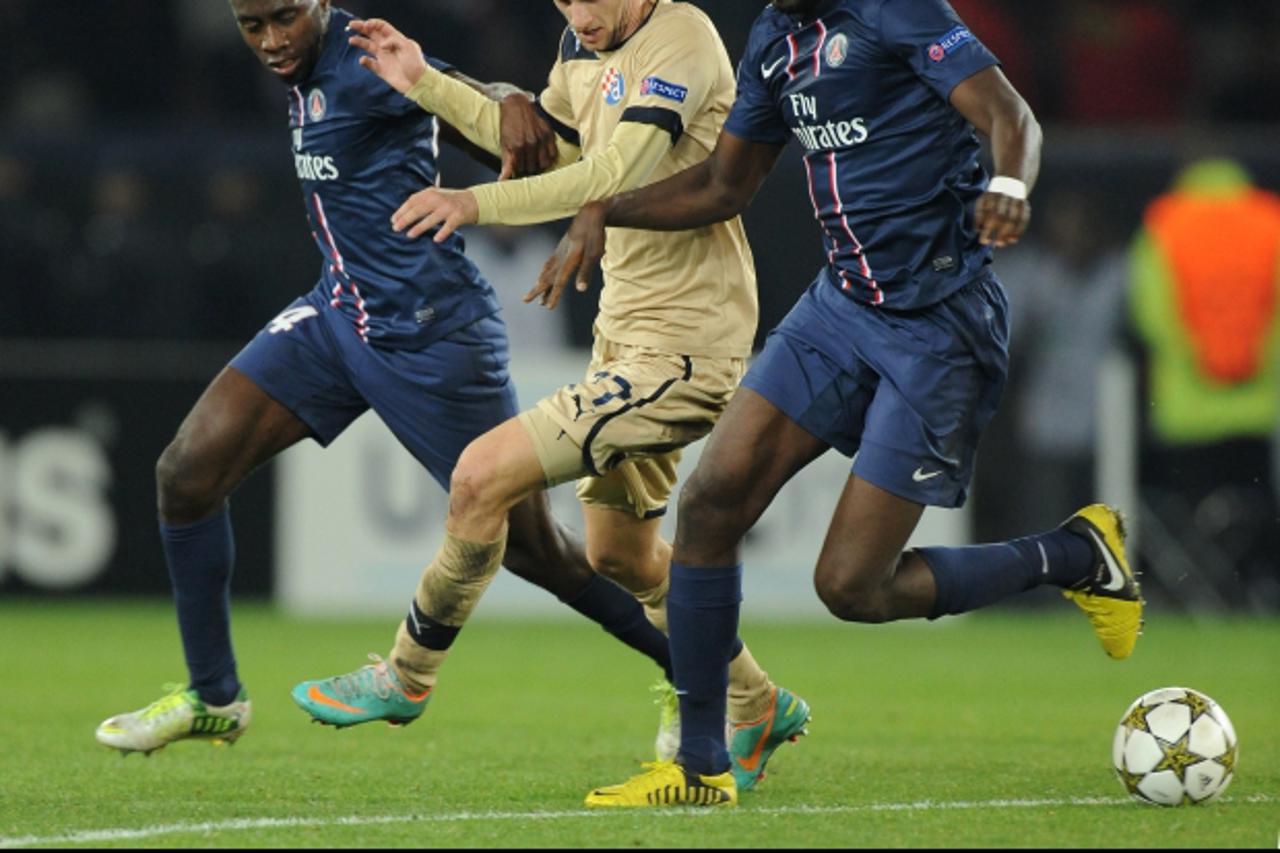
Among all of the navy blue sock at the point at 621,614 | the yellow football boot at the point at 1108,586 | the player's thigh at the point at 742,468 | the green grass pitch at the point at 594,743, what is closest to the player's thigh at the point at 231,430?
the green grass pitch at the point at 594,743

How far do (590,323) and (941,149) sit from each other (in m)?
6.89

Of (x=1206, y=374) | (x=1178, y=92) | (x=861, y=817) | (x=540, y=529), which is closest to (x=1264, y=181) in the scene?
(x=1206, y=374)

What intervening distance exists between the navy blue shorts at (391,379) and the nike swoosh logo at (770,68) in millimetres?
1315

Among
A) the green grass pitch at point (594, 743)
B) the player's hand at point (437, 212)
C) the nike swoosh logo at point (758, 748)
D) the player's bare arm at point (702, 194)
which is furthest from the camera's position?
the nike swoosh logo at point (758, 748)

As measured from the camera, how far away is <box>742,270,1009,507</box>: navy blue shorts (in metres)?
5.87

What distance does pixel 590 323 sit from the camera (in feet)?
41.5

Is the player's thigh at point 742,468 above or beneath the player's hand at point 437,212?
beneath

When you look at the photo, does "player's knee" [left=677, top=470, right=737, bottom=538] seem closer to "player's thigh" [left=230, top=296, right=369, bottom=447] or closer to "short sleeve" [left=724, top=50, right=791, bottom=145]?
"short sleeve" [left=724, top=50, right=791, bottom=145]

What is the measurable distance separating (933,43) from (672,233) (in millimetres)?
1077

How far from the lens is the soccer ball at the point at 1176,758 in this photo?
583cm

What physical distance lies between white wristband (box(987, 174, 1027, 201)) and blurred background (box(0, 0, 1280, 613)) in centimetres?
640

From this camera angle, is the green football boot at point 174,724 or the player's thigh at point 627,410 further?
the green football boot at point 174,724

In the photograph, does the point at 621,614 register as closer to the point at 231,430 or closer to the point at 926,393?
the point at 231,430

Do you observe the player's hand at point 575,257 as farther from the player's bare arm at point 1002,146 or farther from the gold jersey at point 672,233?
the player's bare arm at point 1002,146
